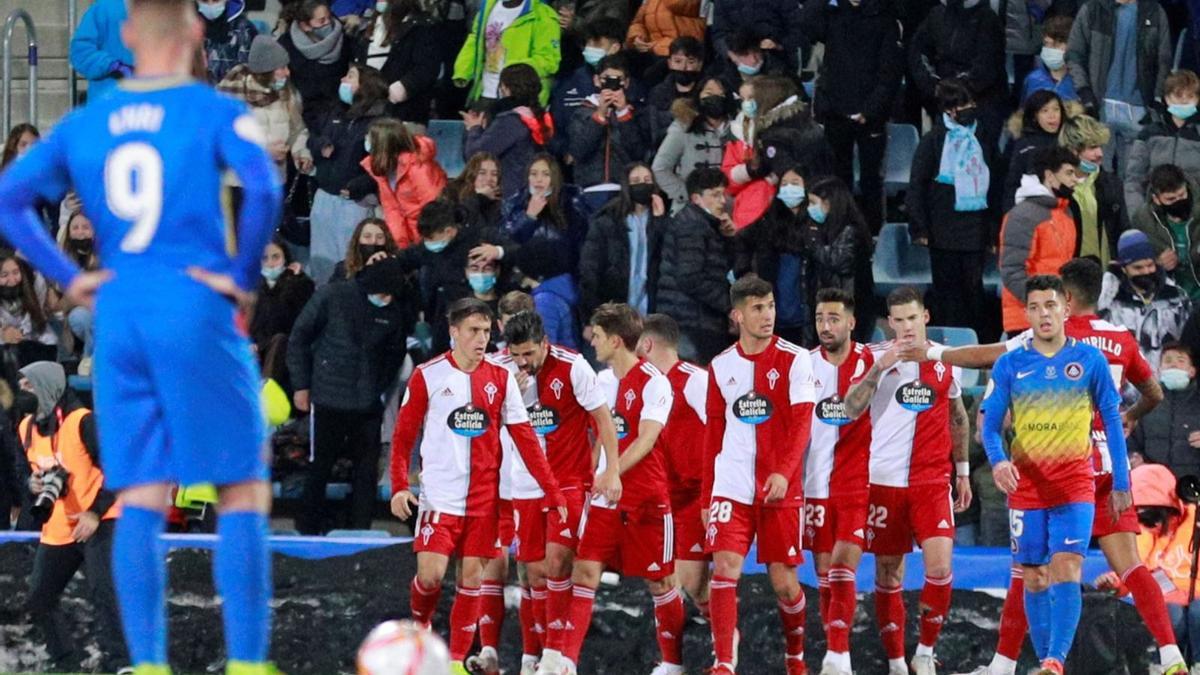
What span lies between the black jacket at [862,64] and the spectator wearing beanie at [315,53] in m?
3.90

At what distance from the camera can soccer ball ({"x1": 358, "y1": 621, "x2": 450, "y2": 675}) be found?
560cm

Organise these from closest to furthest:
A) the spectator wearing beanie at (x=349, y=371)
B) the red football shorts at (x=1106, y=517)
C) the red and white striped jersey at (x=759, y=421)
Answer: the red football shorts at (x=1106, y=517) < the red and white striped jersey at (x=759, y=421) < the spectator wearing beanie at (x=349, y=371)

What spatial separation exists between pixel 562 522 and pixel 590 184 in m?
3.72

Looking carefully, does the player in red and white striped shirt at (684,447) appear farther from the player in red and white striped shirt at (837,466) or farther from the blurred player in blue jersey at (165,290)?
the blurred player in blue jersey at (165,290)

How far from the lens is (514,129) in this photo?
1480 cm

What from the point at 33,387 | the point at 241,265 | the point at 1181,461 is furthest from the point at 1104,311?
the point at 241,265

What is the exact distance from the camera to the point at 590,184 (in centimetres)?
1473

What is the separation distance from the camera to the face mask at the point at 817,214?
13703mm

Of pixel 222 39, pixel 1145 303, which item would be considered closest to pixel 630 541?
pixel 1145 303

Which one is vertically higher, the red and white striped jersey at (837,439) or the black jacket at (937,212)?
the black jacket at (937,212)

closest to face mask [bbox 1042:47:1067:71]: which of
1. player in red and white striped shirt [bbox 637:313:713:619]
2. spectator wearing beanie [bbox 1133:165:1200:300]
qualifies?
spectator wearing beanie [bbox 1133:165:1200:300]

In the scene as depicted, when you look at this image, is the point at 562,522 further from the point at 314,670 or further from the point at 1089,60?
the point at 1089,60

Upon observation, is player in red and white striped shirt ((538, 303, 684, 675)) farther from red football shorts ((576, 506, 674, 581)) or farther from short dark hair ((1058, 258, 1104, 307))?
short dark hair ((1058, 258, 1104, 307))

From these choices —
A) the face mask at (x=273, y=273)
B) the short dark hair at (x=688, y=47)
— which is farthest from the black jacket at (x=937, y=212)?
the face mask at (x=273, y=273)
